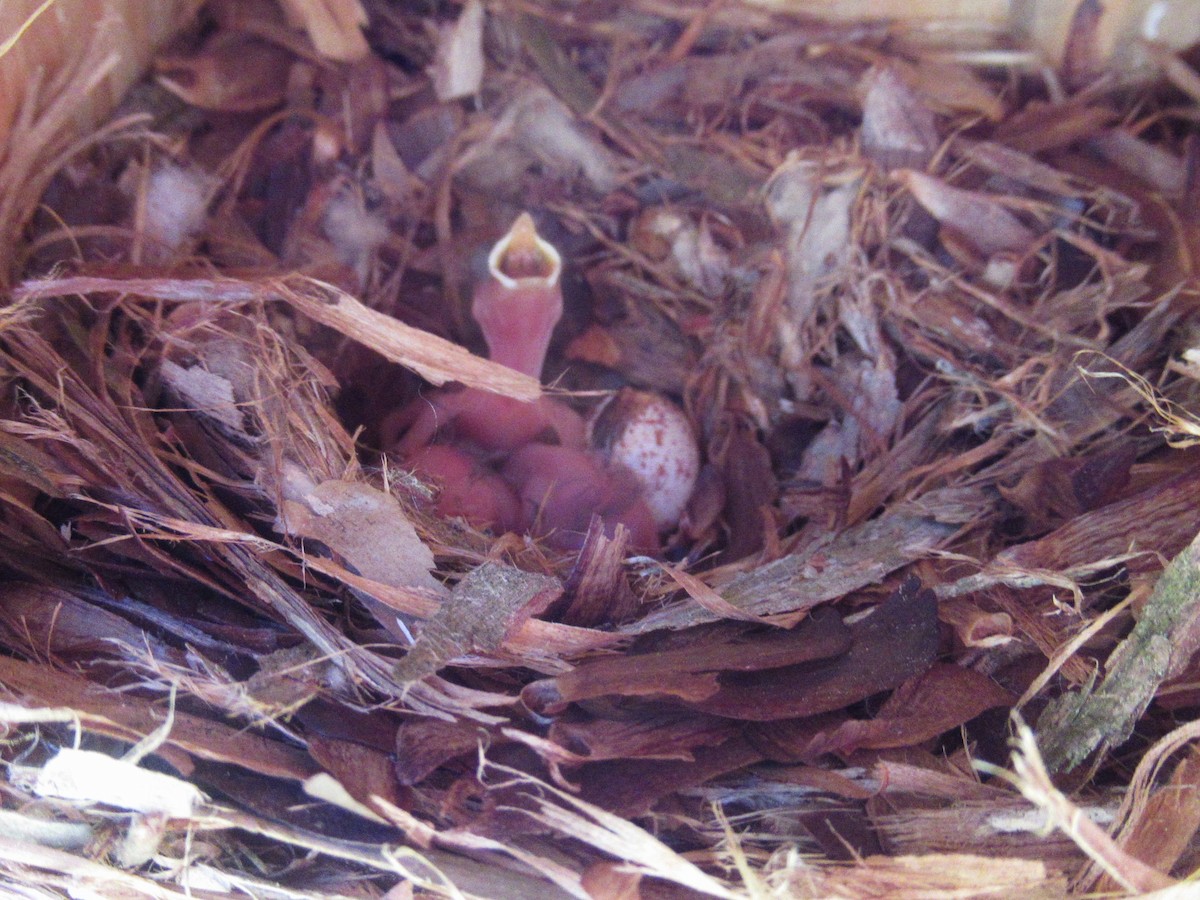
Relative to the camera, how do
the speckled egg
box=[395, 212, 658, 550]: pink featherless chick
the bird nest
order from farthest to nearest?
the speckled egg → box=[395, 212, 658, 550]: pink featherless chick → the bird nest

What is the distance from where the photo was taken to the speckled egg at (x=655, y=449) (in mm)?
1109

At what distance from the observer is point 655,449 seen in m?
1.11

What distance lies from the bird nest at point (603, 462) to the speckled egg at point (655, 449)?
1 cm

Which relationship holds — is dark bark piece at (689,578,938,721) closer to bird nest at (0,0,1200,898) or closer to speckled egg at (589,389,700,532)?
bird nest at (0,0,1200,898)

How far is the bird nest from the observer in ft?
2.34

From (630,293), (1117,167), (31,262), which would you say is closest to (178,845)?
(31,262)

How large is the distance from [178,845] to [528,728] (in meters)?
0.28

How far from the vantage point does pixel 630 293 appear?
1275mm

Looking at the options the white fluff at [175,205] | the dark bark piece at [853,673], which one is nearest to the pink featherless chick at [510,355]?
the white fluff at [175,205]

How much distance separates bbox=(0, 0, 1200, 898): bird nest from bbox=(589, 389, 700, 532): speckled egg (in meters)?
0.01

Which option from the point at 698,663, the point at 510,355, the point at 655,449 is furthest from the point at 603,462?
the point at 698,663

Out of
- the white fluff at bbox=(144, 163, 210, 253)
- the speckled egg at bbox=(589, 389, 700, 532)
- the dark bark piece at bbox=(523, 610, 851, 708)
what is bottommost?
the speckled egg at bbox=(589, 389, 700, 532)

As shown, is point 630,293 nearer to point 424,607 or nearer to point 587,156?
point 587,156

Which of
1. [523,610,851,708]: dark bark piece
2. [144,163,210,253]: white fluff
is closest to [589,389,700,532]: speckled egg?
[523,610,851,708]: dark bark piece
